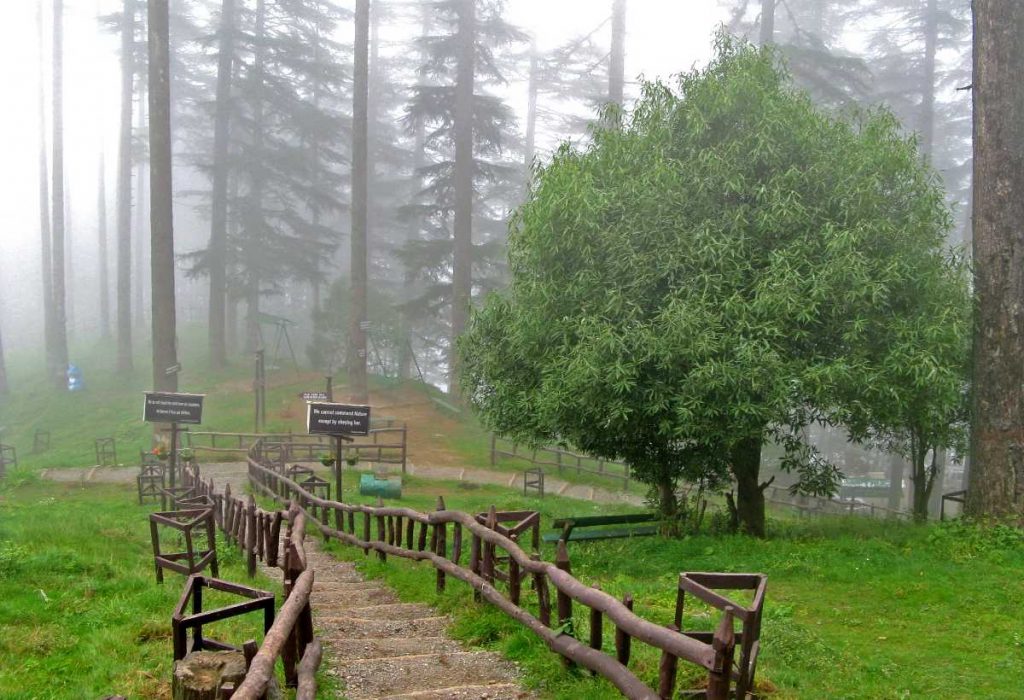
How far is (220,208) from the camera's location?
36.7 meters

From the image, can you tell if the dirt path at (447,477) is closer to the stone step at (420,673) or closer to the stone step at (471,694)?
the stone step at (420,673)

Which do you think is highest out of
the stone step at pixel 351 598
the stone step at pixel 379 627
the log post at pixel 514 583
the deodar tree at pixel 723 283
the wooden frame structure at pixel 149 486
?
→ the deodar tree at pixel 723 283

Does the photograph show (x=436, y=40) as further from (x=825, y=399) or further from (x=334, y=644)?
(x=334, y=644)

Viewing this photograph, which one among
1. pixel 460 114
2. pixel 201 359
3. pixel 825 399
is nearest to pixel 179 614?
pixel 825 399

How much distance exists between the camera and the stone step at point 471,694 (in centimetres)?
622

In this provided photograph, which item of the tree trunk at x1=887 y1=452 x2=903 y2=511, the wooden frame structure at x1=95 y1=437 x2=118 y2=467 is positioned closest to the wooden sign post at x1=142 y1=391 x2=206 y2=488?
the wooden frame structure at x1=95 y1=437 x2=118 y2=467

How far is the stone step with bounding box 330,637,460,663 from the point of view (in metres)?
7.43

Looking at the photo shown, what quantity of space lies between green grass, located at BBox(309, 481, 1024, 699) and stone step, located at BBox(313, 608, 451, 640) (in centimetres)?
27

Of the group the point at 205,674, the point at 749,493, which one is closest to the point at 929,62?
the point at 749,493

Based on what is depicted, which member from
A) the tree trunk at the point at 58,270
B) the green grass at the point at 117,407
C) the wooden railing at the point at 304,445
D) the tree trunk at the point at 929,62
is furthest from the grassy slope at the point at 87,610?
the tree trunk at the point at 929,62

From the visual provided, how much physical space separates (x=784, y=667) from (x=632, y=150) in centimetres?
938

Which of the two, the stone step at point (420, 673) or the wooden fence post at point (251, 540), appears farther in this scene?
the wooden fence post at point (251, 540)

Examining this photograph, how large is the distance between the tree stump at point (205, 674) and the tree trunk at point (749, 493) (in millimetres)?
10573

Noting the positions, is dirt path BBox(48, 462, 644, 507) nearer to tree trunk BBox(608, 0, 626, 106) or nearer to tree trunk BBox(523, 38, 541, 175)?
tree trunk BBox(608, 0, 626, 106)
